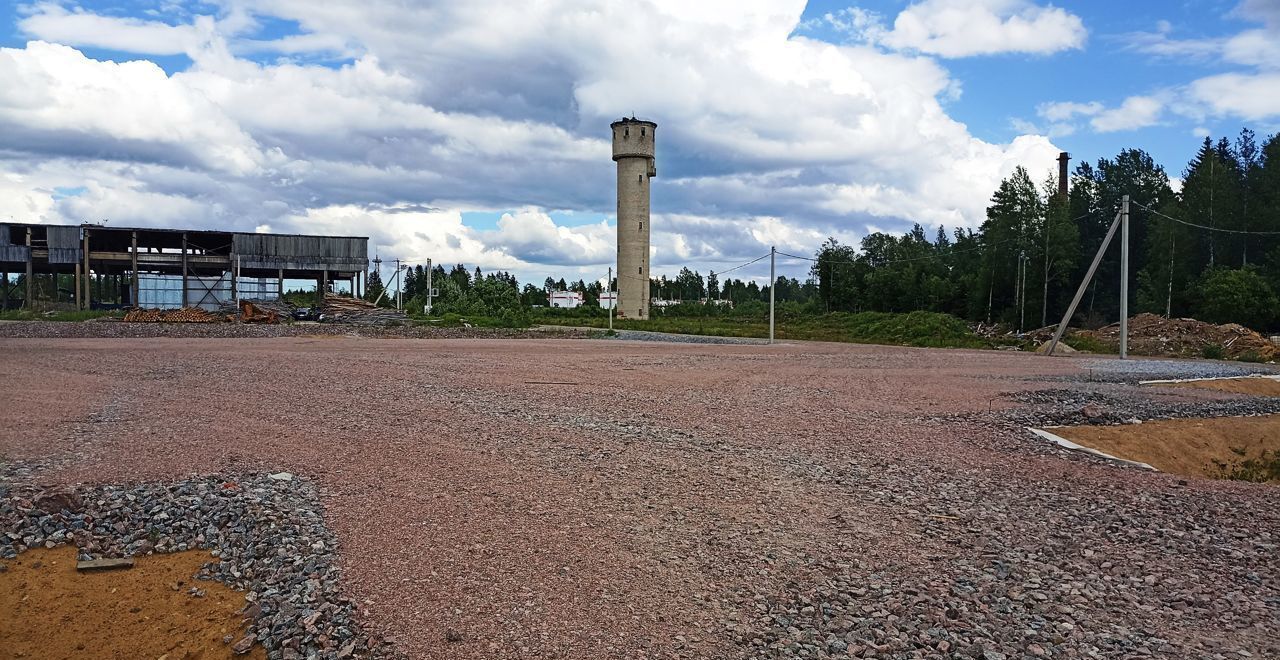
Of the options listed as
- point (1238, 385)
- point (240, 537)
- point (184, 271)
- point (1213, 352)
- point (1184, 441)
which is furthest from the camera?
point (184, 271)

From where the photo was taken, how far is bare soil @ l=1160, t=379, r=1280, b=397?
2098cm

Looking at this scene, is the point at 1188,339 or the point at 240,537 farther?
the point at 1188,339

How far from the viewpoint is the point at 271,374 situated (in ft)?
62.9

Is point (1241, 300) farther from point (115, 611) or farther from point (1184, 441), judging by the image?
point (115, 611)

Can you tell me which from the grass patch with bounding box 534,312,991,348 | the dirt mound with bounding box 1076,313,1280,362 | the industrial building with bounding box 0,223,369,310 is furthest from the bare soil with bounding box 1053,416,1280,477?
the industrial building with bounding box 0,223,369,310

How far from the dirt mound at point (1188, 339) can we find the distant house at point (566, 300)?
157 ft

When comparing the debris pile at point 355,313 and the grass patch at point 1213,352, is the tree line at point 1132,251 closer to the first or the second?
the grass patch at point 1213,352

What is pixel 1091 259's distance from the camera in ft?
220

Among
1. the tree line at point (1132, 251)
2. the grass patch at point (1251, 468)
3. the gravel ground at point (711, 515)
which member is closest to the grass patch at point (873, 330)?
the tree line at point (1132, 251)

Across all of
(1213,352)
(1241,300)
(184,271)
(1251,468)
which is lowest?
(1251,468)

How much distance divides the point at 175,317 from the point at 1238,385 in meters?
47.9

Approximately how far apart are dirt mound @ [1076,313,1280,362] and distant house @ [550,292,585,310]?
157 ft

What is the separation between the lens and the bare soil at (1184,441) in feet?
41.9

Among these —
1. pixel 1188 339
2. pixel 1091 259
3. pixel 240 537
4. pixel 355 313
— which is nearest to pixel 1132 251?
pixel 1091 259
